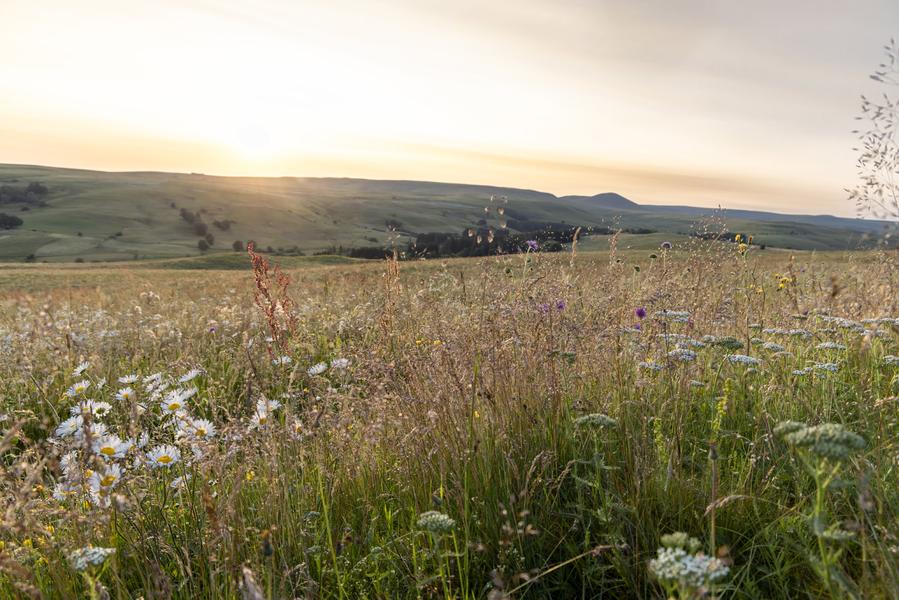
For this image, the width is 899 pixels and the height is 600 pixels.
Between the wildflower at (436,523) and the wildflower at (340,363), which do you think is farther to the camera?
the wildflower at (340,363)

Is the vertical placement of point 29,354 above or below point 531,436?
below

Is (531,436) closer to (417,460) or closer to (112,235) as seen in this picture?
(417,460)

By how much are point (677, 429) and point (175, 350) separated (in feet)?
18.4

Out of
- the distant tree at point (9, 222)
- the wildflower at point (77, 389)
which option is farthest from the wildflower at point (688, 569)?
the distant tree at point (9, 222)

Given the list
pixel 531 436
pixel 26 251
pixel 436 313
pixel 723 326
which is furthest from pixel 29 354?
pixel 26 251

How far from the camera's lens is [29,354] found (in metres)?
5.95

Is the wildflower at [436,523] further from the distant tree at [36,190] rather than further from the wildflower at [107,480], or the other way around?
the distant tree at [36,190]

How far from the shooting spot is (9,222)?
3930 inches

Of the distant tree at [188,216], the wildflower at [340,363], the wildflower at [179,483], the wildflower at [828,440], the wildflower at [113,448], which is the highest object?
the wildflower at [828,440]

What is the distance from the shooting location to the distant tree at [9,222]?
9888 cm

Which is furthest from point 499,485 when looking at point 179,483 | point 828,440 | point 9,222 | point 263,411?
point 9,222

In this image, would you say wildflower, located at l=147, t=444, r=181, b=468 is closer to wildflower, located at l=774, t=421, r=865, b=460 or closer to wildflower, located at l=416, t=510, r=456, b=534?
wildflower, located at l=416, t=510, r=456, b=534

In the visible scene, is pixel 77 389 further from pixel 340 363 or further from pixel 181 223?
pixel 181 223

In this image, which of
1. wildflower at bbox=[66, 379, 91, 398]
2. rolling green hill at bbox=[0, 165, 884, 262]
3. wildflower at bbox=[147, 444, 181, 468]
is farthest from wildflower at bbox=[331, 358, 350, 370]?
rolling green hill at bbox=[0, 165, 884, 262]
